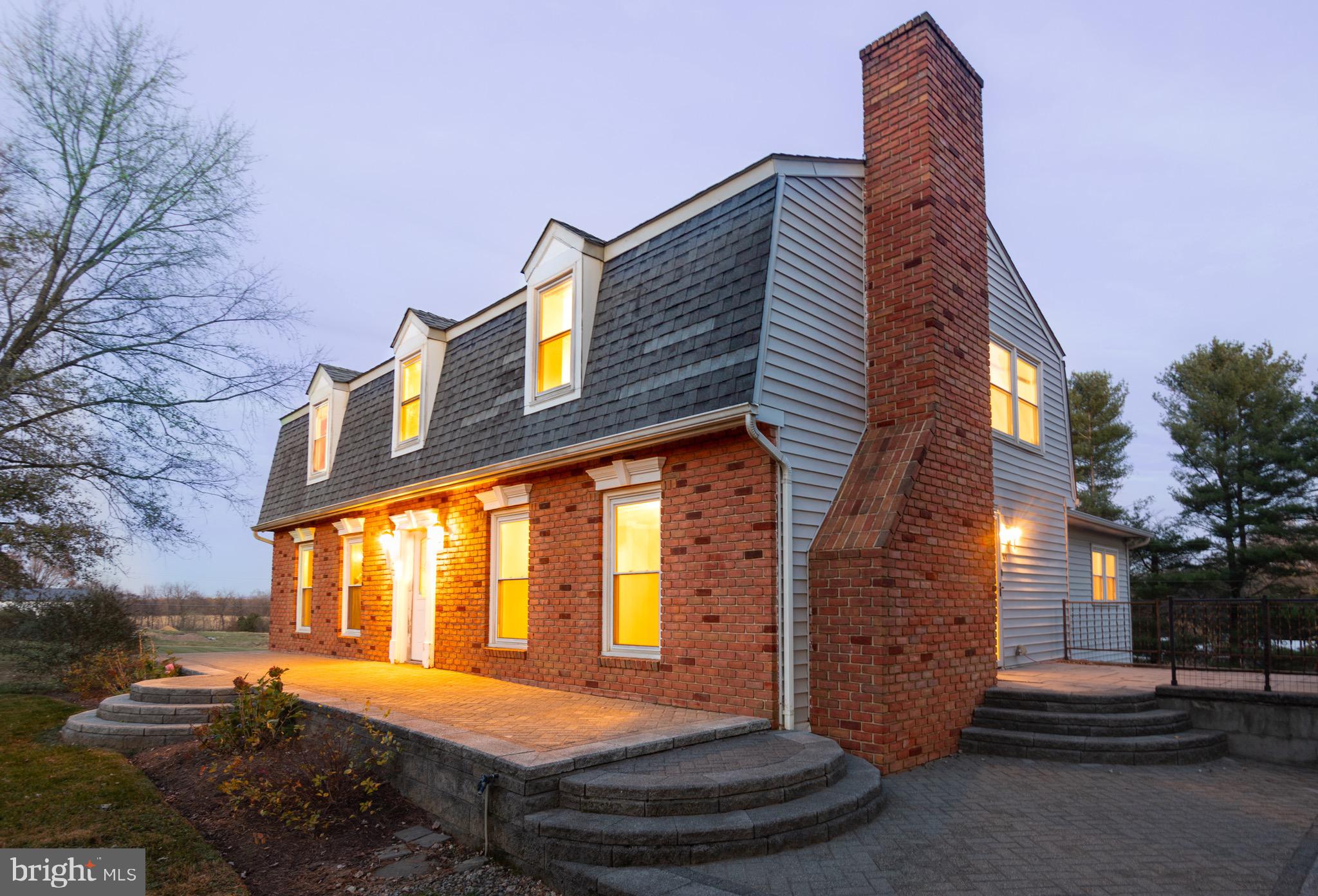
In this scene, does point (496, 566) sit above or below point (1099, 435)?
below

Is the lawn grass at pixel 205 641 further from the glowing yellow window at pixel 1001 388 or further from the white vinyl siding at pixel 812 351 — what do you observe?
the glowing yellow window at pixel 1001 388

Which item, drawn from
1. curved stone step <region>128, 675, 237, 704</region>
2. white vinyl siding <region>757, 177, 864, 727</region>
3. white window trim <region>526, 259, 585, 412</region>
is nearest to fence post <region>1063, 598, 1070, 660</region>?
white vinyl siding <region>757, 177, 864, 727</region>

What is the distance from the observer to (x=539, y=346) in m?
10.2

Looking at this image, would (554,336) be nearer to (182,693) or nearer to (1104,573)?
(182,693)

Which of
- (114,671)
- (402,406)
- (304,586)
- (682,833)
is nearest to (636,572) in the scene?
(682,833)

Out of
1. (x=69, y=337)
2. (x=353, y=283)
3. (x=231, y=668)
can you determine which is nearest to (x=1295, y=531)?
(x=231, y=668)

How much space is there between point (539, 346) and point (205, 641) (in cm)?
1790

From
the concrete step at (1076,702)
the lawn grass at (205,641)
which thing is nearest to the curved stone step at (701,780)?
the concrete step at (1076,702)

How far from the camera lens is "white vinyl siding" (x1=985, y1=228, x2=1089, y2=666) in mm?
10875

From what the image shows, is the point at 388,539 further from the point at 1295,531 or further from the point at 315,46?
the point at 1295,531

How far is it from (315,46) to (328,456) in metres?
7.90

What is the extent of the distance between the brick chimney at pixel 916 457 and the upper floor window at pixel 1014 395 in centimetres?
227

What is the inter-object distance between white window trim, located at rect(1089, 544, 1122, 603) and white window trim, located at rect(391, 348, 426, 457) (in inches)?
514

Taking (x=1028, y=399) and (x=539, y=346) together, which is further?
(x=1028, y=399)
